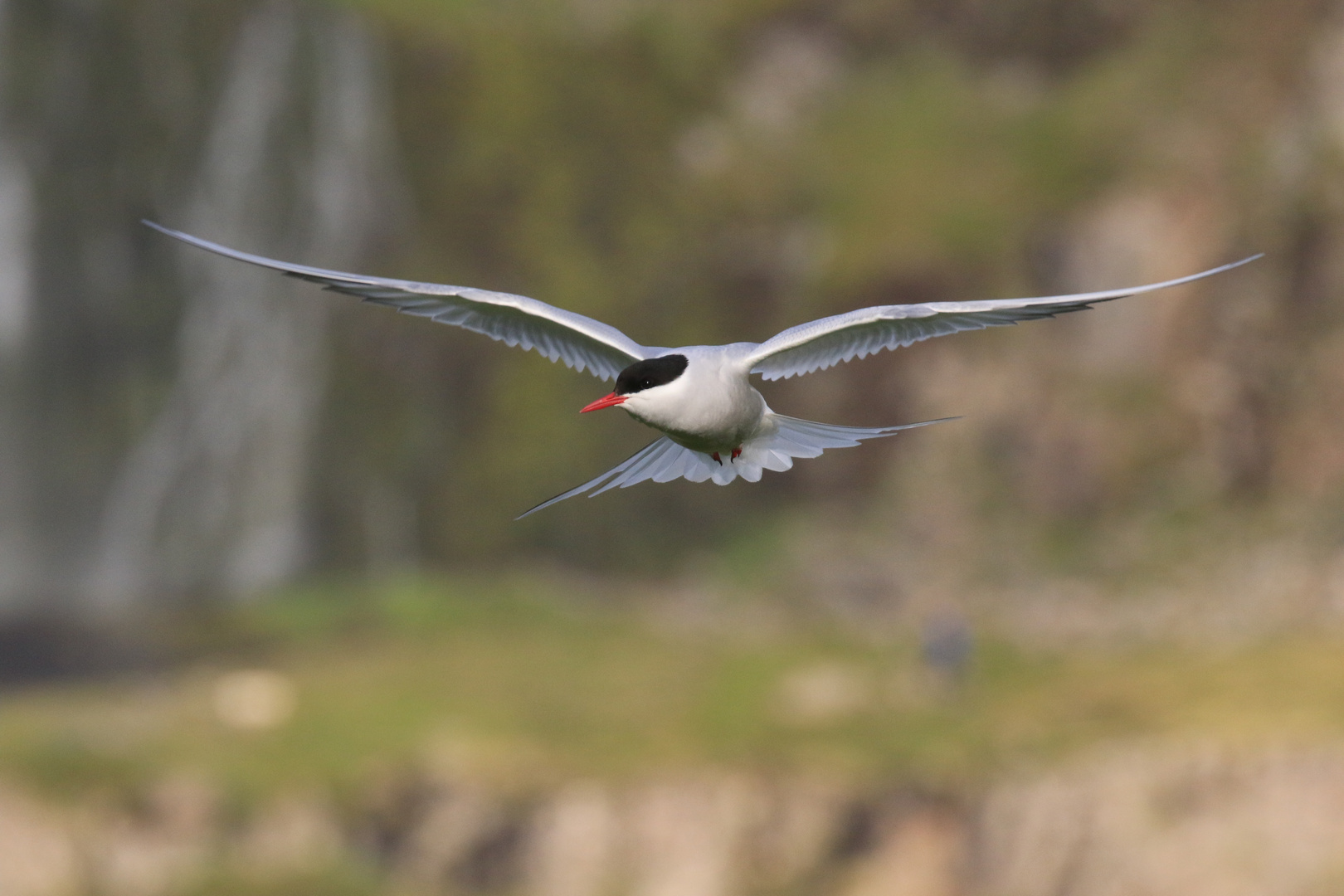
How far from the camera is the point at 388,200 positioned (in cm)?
4438

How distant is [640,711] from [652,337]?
1141cm

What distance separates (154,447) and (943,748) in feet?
64.1

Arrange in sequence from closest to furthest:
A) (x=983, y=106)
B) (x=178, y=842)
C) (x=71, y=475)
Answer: (x=178, y=842), (x=71, y=475), (x=983, y=106)

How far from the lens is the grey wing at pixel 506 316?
429 inches

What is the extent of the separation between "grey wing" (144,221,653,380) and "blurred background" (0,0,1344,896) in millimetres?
23332

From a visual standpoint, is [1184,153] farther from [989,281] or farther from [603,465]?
[603,465]

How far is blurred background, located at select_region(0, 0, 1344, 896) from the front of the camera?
39.3m

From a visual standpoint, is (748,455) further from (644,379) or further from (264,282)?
(264,282)

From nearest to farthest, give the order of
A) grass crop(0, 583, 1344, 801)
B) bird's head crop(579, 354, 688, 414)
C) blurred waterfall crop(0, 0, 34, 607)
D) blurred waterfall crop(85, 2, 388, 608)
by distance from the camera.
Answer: bird's head crop(579, 354, 688, 414) < grass crop(0, 583, 1344, 801) < blurred waterfall crop(0, 0, 34, 607) < blurred waterfall crop(85, 2, 388, 608)

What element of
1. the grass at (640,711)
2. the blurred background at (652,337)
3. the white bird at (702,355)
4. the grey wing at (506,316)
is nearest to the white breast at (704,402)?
the white bird at (702,355)

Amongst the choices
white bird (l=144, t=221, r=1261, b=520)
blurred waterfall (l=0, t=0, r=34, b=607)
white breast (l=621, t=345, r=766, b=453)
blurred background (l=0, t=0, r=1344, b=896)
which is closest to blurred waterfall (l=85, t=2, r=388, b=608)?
blurred background (l=0, t=0, r=1344, b=896)

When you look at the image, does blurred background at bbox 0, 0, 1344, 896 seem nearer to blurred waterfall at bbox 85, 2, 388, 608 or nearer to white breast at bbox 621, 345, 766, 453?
blurred waterfall at bbox 85, 2, 388, 608

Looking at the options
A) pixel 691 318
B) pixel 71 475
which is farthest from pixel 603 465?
pixel 71 475

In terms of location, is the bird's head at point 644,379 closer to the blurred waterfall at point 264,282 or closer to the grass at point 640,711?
the grass at point 640,711
